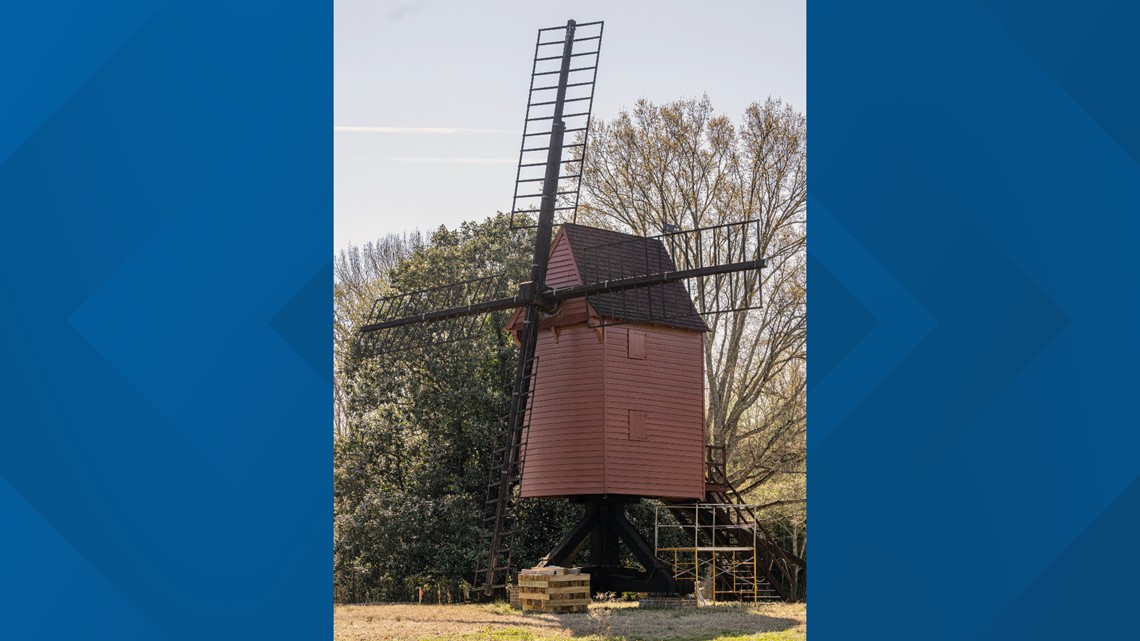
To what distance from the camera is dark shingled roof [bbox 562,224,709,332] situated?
770 inches

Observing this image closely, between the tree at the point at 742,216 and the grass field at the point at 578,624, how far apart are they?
7.99 metres

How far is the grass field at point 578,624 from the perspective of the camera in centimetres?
1357

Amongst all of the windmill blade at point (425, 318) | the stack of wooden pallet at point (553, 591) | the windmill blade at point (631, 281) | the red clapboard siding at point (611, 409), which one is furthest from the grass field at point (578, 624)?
the windmill blade at point (631, 281)

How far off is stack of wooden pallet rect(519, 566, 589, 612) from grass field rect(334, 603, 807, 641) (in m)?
0.24

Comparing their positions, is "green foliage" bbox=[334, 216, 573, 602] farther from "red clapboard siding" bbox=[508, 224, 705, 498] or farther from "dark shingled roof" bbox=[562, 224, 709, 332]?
"dark shingled roof" bbox=[562, 224, 709, 332]

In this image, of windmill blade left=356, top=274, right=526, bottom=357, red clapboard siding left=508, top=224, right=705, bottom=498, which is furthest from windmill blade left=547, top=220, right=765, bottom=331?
windmill blade left=356, top=274, right=526, bottom=357

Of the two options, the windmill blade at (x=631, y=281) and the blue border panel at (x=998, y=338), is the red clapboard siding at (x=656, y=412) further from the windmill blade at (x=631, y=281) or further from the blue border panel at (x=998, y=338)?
the blue border panel at (x=998, y=338)

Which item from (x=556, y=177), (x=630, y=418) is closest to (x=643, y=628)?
(x=630, y=418)
